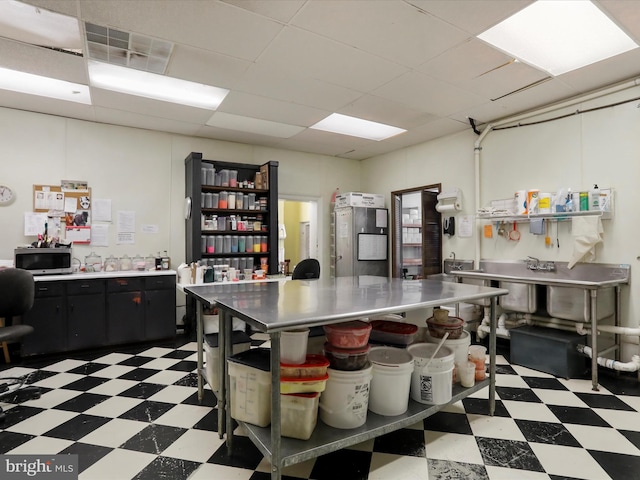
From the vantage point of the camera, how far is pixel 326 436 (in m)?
1.81

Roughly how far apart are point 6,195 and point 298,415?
15.0 feet

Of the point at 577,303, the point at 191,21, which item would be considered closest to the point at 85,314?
the point at 191,21

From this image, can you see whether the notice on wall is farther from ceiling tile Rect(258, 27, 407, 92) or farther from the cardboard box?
ceiling tile Rect(258, 27, 407, 92)

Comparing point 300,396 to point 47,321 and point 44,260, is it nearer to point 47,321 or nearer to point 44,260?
point 47,321

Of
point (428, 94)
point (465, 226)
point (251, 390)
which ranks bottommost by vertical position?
point (251, 390)

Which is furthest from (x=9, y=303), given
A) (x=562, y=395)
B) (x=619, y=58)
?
(x=619, y=58)

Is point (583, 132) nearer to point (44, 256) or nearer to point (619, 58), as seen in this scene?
point (619, 58)

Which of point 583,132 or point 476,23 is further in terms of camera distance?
point 583,132

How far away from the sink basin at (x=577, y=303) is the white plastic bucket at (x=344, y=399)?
260 cm

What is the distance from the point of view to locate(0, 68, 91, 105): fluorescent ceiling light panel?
352cm

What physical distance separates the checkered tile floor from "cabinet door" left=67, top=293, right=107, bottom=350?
77cm

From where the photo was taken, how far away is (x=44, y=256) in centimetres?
400

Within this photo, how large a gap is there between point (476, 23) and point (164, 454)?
11.9ft

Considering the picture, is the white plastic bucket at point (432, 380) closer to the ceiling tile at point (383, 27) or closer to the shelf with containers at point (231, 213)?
the ceiling tile at point (383, 27)
